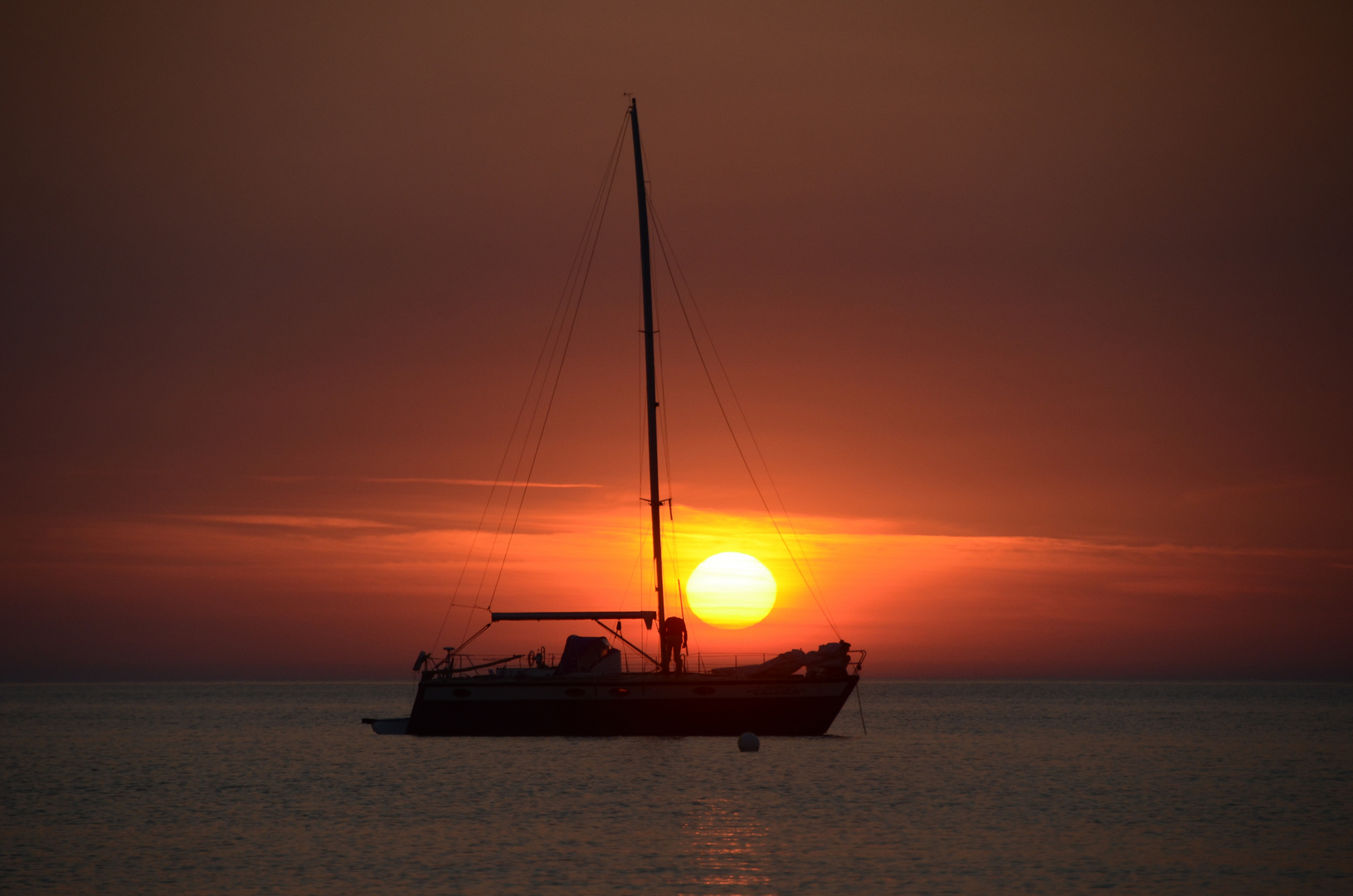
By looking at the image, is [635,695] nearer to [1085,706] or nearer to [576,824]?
[576,824]

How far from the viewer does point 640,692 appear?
51656 mm

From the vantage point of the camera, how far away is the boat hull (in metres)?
51.8

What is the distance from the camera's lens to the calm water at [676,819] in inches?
1183

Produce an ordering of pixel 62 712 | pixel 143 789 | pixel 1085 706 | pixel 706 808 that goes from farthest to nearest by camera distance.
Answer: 1. pixel 1085 706
2. pixel 62 712
3. pixel 143 789
4. pixel 706 808

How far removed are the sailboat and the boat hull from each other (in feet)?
0.12

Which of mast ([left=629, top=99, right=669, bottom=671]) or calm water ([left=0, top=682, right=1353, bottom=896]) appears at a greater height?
mast ([left=629, top=99, right=669, bottom=671])

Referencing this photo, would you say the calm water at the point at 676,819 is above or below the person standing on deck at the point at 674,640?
below

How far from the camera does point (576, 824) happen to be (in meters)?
38.2

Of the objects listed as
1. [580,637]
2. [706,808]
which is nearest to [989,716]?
[580,637]

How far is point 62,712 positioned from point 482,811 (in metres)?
137

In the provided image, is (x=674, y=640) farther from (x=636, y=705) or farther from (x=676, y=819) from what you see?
(x=676, y=819)

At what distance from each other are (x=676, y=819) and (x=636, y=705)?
42.8 ft

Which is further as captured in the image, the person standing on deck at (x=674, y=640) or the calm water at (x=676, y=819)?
the person standing on deck at (x=674, y=640)

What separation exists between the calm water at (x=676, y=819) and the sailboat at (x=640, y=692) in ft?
6.72
